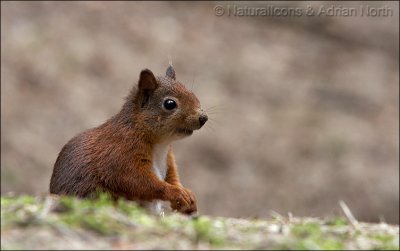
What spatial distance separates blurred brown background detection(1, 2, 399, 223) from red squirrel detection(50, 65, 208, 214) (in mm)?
6722

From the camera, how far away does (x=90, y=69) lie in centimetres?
1625

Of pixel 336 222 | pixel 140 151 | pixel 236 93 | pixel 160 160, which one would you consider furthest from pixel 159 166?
pixel 236 93

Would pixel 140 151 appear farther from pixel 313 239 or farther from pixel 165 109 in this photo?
pixel 313 239

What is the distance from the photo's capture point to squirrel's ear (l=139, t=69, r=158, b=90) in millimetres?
7020

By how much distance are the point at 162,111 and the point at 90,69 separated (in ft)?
30.7

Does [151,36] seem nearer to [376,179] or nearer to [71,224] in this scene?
[376,179]

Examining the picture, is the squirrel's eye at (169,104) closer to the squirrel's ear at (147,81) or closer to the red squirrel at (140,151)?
the red squirrel at (140,151)

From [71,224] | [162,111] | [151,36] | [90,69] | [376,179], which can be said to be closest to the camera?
[71,224]

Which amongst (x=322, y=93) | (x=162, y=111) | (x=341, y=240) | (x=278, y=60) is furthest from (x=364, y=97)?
(x=341, y=240)

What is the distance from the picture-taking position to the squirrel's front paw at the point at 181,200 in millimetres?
6621

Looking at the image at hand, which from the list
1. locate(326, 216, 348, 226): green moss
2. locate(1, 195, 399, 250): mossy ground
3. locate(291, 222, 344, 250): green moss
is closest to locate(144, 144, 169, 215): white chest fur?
locate(1, 195, 399, 250): mossy ground

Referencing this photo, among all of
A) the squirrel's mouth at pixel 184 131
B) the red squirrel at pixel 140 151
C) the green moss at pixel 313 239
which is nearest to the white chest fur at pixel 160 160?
the red squirrel at pixel 140 151

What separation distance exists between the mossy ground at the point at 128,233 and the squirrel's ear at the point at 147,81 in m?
1.74

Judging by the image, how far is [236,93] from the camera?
1645 cm
